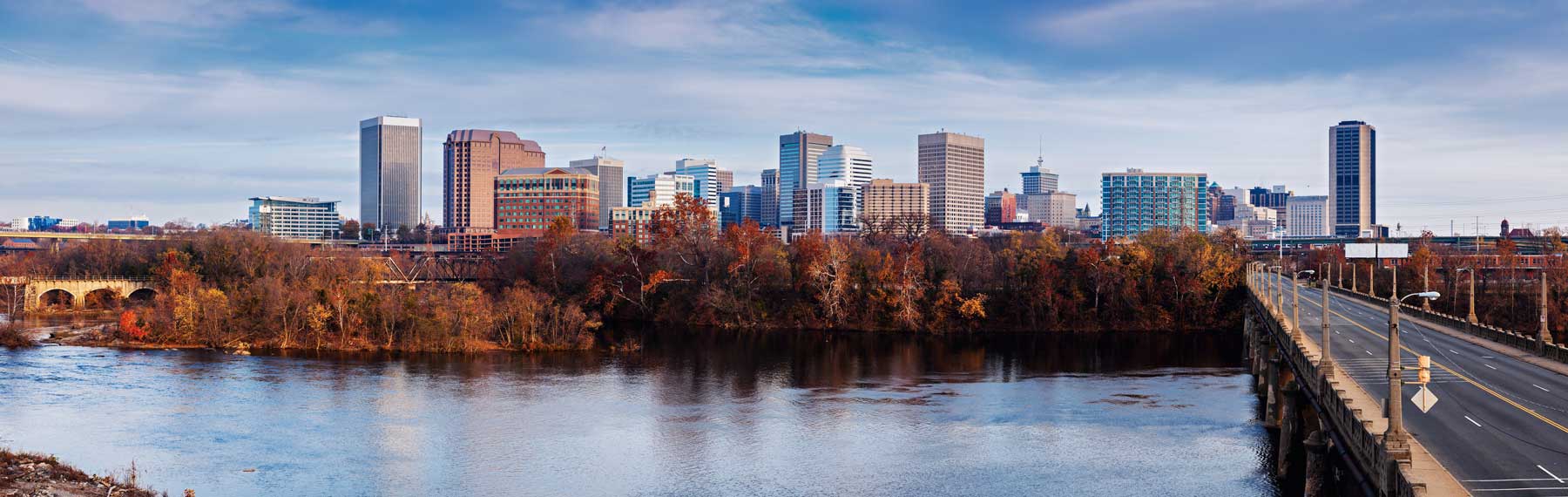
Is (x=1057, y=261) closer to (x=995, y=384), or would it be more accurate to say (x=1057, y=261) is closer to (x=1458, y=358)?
(x=995, y=384)

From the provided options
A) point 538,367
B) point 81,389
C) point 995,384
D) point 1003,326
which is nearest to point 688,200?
point 1003,326

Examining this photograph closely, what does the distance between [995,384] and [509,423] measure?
95.7 feet

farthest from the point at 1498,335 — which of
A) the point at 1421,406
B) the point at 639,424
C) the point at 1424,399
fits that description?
the point at 639,424

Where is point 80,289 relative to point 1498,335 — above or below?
below

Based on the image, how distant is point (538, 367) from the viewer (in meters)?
75.8

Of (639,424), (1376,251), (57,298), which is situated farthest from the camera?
(1376,251)

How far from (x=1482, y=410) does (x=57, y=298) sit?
13767 cm

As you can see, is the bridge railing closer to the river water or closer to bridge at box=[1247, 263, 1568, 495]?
bridge at box=[1247, 263, 1568, 495]

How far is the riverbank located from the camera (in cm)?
3781

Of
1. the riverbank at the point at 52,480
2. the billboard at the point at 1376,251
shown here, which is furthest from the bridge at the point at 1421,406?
the billboard at the point at 1376,251

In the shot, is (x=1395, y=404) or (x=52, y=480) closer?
(x=1395, y=404)

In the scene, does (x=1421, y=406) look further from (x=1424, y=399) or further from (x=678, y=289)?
(x=678, y=289)

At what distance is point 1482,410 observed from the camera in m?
37.1

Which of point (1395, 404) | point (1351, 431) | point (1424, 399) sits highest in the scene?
point (1424, 399)
